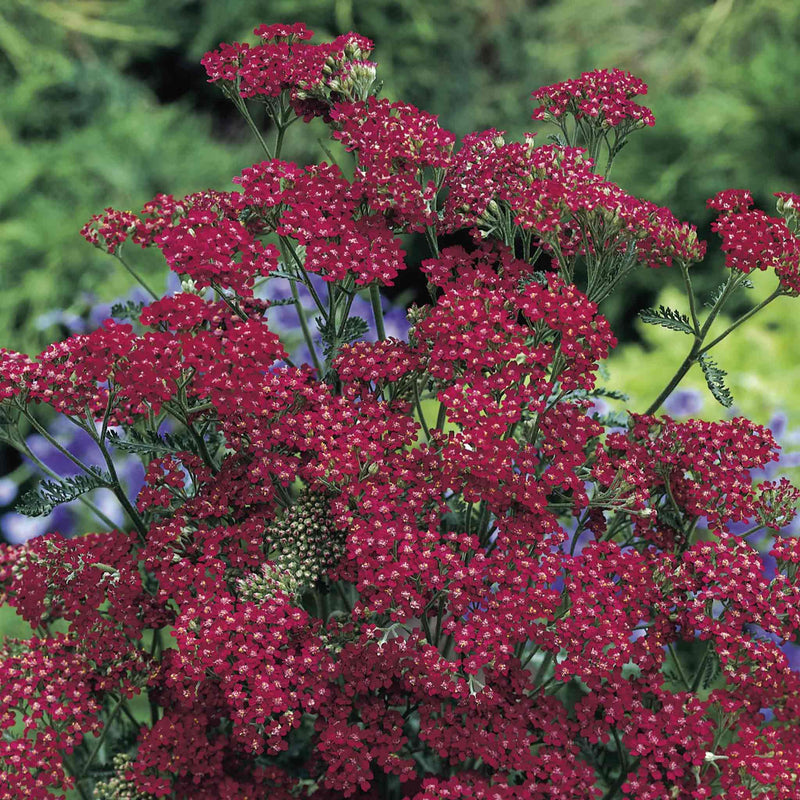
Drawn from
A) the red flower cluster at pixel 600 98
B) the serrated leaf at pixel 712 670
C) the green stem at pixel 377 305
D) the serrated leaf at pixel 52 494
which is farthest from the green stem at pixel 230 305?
the serrated leaf at pixel 712 670

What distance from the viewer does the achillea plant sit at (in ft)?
3.30

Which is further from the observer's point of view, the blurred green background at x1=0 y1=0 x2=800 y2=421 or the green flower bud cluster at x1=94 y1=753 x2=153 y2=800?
the blurred green background at x1=0 y1=0 x2=800 y2=421

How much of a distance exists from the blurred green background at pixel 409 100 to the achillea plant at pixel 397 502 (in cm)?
227

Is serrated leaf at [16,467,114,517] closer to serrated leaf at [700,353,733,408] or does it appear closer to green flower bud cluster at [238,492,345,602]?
green flower bud cluster at [238,492,345,602]

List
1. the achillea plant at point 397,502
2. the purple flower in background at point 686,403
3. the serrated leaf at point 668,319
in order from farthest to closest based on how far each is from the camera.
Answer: the purple flower in background at point 686,403
the serrated leaf at point 668,319
the achillea plant at point 397,502

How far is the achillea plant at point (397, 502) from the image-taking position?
1.00 meters

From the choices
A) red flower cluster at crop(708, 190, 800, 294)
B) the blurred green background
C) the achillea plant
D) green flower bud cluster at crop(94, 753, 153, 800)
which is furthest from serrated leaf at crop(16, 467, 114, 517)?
the blurred green background

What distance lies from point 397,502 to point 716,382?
394mm

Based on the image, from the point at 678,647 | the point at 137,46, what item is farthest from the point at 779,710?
the point at 137,46

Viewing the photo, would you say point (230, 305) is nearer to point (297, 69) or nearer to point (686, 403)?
point (297, 69)

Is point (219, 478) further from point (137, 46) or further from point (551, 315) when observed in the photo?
point (137, 46)

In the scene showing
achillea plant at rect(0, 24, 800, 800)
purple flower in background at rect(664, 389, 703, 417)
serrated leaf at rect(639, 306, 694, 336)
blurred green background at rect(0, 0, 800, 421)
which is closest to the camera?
achillea plant at rect(0, 24, 800, 800)

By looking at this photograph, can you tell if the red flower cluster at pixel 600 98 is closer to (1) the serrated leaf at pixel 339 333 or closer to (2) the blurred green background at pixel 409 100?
(1) the serrated leaf at pixel 339 333

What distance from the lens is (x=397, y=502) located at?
3.45ft
